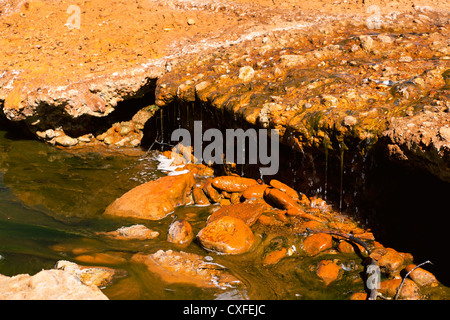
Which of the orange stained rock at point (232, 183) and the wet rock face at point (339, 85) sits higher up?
the wet rock face at point (339, 85)

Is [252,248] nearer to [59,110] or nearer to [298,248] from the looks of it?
[298,248]

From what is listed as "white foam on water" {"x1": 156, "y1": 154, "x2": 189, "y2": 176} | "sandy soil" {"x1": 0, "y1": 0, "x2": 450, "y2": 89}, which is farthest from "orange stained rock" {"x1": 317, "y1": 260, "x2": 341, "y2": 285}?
"sandy soil" {"x1": 0, "y1": 0, "x2": 450, "y2": 89}

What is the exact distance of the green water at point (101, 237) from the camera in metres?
3.46

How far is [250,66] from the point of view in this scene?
20.3 ft

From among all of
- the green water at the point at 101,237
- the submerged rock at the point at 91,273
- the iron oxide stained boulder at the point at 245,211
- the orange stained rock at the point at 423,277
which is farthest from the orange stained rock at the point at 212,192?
the orange stained rock at the point at 423,277

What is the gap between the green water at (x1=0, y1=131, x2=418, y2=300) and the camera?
3.46 m

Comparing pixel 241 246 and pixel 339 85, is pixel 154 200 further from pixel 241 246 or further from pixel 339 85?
pixel 339 85

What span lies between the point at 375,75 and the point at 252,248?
2.70 metres

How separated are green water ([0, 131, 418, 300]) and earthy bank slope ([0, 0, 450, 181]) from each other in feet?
3.74

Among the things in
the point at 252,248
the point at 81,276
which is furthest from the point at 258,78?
the point at 81,276

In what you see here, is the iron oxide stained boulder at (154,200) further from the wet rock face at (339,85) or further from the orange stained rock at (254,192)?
the wet rock face at (339,85)

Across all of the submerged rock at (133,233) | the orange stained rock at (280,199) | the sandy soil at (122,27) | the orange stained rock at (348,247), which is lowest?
the orange stained rock at (348,247)

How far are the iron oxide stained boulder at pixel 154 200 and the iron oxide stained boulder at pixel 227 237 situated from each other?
0.94 m

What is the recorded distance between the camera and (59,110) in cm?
715
